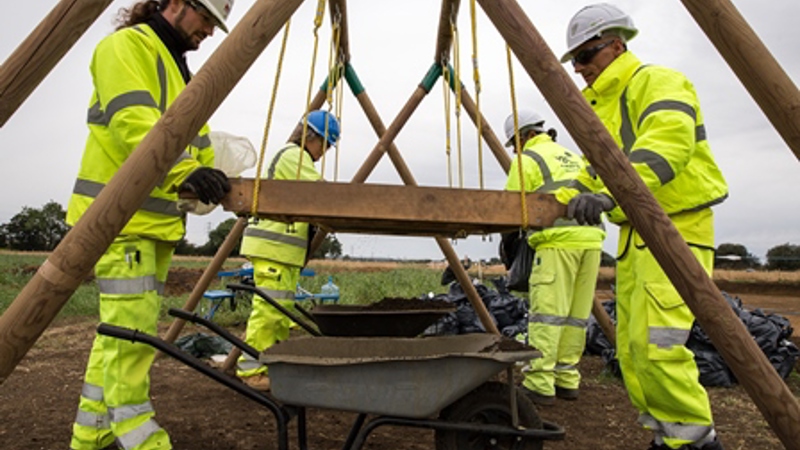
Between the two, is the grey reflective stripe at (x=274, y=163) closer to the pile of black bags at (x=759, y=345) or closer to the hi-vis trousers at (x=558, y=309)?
the hi-vis trousers at (x=558, y=309)

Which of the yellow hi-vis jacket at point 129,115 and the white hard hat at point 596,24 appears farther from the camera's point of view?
the white hard hat at point 596,24

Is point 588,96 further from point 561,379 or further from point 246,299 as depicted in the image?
point 246,299

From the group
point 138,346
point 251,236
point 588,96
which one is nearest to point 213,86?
point 138,346

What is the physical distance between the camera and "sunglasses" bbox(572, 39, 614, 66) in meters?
2.99

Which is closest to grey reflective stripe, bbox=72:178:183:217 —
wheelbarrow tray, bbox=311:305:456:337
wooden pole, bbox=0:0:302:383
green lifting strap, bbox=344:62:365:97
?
wooden pole, bbox=0:0:302:383

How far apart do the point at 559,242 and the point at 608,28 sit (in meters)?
1.77

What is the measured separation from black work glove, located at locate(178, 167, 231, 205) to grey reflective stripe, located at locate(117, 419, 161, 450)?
111 cm

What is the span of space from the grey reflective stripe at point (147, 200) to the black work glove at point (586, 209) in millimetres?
1744

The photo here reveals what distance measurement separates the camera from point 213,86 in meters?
2.00

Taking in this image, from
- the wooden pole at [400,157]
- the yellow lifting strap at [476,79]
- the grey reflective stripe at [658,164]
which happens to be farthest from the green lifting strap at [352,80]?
the grey reflective stripe at [658,164]

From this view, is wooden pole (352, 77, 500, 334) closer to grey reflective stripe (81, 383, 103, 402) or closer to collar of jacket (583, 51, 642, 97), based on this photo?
collar of jacket (583, 51, 642, 97)

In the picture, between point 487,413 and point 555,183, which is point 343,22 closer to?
point 555,183

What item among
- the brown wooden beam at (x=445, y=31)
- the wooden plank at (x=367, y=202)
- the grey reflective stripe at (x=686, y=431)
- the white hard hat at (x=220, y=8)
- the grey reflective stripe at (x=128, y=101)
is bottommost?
the grey reflective stripe at (x=686, y=431)

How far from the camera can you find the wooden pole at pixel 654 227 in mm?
1994
